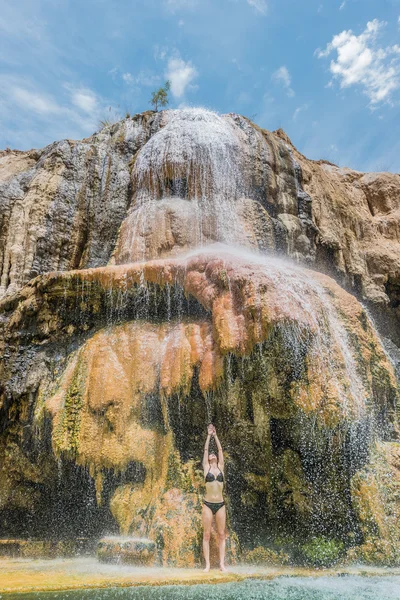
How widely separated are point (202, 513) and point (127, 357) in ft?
9.38

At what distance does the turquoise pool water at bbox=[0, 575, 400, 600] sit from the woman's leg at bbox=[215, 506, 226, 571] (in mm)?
756

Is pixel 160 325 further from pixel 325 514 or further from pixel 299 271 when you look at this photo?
pixel 325 514

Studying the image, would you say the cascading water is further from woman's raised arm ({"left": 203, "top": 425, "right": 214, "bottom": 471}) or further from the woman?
the woman

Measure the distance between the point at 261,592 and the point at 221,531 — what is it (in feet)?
4.84

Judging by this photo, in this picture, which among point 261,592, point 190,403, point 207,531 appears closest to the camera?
point 261,592

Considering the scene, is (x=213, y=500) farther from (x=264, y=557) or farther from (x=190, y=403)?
(x=190, y=403)

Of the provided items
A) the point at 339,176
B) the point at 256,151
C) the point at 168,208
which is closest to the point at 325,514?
the point at 168,208

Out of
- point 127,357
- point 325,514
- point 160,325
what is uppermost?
point 160,325

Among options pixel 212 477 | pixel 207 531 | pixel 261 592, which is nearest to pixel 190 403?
pixel 212 477

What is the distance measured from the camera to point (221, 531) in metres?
6.66

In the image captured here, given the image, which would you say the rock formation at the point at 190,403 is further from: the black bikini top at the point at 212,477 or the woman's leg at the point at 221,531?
the black bikini top at the point at 212,477

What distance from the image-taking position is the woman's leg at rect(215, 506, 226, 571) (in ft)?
21.1

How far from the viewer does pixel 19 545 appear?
8109 mm

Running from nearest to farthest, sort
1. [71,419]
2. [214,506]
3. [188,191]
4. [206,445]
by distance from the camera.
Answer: [214,506] → [206,445] → [71,419] → [188,191]
